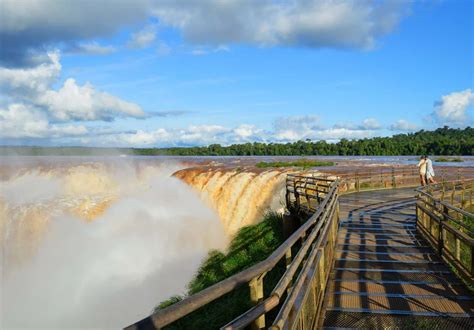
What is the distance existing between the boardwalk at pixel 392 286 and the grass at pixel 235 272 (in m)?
2.97

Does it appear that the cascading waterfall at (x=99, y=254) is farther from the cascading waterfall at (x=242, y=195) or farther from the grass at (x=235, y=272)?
the grass at (x=235, y=272)

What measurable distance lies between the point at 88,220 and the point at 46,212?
3.63 meters

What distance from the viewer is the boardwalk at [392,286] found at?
19.2 feet

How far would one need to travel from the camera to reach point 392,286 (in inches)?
291

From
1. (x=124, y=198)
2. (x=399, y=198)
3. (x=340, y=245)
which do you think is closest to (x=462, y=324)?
(x=340, y=245)

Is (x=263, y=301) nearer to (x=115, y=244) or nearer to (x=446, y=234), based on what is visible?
(x=446, y=234)

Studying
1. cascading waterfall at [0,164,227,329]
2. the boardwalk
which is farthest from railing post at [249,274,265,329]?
cascading waterfall at [0,164,227,329]

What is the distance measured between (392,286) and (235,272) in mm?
10204

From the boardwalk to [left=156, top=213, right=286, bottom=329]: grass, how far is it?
2.97m

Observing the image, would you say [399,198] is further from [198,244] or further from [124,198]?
[124,198]

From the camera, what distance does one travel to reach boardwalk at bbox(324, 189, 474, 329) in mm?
5844

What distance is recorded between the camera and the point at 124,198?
137ft

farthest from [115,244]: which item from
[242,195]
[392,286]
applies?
[392,286]

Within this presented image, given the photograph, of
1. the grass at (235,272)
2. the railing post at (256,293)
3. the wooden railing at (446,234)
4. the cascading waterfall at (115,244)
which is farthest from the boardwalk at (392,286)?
the cascading waterfall at (115,244)
